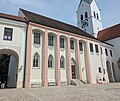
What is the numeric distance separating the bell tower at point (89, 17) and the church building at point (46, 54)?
48.3 feet

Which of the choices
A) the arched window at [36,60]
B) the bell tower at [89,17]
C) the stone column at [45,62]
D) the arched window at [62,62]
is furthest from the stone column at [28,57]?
the bell tower at [89,17]

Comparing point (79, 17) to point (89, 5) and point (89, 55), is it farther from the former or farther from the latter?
point (89, 55)

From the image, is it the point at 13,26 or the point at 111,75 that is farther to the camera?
the point at 111,75

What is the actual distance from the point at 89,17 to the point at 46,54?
29.3m

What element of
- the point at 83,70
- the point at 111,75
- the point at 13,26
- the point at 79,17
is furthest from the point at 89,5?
the point at 13,26

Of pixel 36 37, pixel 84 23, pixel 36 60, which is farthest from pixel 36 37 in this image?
pixel 84 23

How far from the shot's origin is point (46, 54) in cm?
1700

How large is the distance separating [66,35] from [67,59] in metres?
3.99

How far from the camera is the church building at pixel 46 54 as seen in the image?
14.9 m

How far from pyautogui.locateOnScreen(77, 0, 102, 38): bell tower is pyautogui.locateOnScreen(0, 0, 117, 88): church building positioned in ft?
48.3

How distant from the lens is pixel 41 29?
17.5 m

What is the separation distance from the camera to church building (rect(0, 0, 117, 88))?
49.0 ft

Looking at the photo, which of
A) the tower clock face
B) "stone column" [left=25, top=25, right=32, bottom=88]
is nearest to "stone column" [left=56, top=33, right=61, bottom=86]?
"stone column" [left=25, top=25, right=32, bottom=88]

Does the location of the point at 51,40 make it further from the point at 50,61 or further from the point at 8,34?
the point at 8,34
